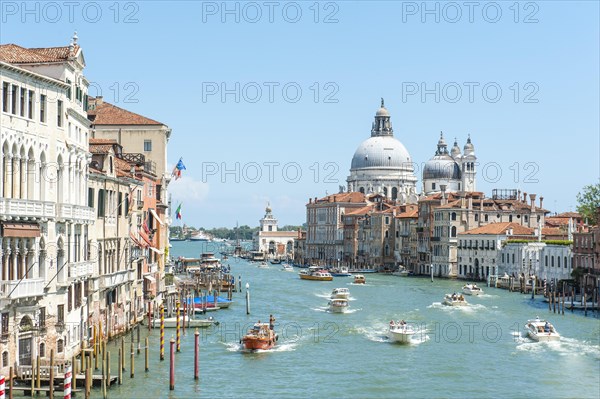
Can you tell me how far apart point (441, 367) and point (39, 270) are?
461 inches

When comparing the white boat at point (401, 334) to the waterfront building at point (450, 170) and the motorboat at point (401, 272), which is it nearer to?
the motorboat at point (401, 272)

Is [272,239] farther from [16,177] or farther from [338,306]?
[16,177]

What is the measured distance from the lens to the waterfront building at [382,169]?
124m

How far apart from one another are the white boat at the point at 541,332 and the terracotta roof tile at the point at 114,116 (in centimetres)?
1745

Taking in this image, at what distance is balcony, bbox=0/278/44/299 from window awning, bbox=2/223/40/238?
94 cm

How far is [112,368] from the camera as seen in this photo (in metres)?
25.6

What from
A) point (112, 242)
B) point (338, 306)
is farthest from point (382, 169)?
point (112, 242)

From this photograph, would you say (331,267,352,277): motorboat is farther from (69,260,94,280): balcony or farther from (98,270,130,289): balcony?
(69,260,94,280): balcony

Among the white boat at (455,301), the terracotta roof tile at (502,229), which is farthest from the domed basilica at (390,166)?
the white boat at (455,301)

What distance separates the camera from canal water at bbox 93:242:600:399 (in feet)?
83.4

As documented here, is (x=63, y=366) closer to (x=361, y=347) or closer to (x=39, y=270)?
(x=39, y=270)

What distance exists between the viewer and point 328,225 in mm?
113875

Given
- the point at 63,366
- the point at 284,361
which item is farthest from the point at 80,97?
the point at 284,361

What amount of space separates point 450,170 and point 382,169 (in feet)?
44.3
